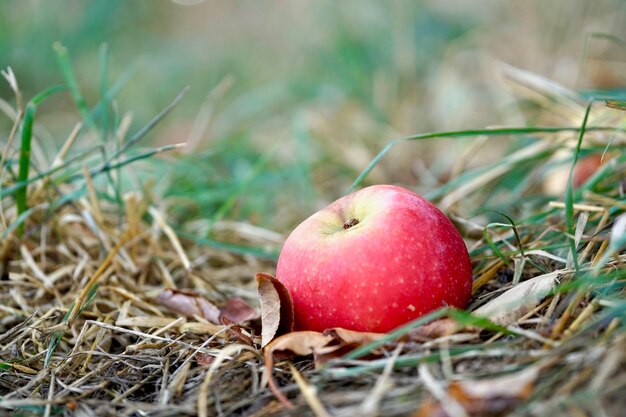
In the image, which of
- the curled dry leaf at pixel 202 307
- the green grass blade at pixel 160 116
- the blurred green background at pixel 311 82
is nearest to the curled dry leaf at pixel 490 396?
the curled dry leaf at pixel 202 307

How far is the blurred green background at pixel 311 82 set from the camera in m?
2.69

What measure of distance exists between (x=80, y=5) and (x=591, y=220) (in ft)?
17.5

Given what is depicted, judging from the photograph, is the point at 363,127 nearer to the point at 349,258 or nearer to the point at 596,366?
the point at 349,258

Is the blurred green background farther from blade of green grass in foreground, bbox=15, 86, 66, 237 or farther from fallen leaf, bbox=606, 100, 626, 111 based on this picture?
fallen leaf, bbox=606, 100, 626, 111

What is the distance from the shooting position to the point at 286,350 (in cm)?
125

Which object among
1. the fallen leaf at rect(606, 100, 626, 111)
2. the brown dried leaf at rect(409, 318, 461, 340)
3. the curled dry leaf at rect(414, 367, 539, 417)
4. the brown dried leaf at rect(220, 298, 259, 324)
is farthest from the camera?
the brown dried leaf at rect(220, 298, 259, 324)

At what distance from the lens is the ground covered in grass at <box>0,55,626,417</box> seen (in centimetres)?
97

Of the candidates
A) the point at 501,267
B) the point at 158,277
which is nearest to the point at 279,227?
the point at 158,277

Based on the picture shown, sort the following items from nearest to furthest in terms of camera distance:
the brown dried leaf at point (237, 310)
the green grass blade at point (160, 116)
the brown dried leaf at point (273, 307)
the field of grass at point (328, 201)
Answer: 1. the field of grass at point (328, 201)
2. the brown dried leaf at point (273, 307)
3. the brown dried leaf at point (237, 310)
4. the green grass blade at point (160, 116)

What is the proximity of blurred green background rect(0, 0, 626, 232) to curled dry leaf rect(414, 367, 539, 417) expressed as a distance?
1276mm

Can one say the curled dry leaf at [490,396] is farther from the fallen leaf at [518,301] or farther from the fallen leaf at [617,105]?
the fallen leaf at [617,105]

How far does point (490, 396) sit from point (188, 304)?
98 centimetres

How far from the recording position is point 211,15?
822 centimetres

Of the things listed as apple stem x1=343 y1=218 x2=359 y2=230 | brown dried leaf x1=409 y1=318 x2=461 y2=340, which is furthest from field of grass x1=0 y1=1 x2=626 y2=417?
apple stem x1=343 y1=218 x2=359 y2=230
